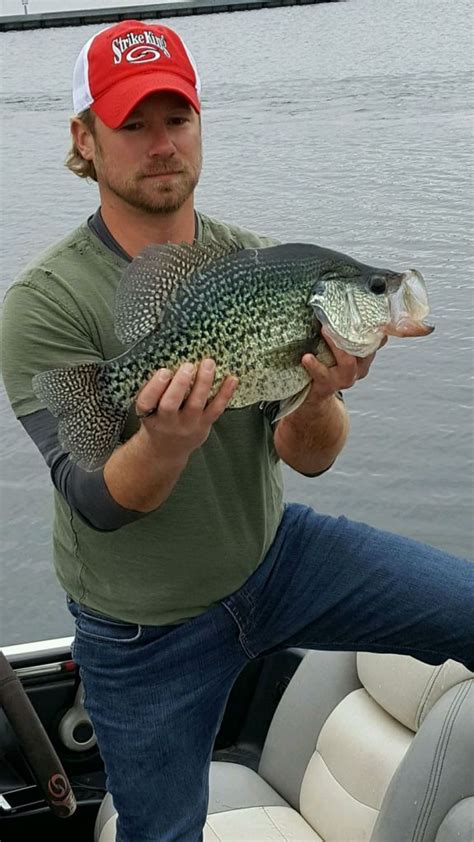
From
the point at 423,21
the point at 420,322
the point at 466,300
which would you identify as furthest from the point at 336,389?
the point at 423,21

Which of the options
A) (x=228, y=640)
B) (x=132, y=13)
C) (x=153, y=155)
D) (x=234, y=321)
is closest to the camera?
(x=234, y=321)

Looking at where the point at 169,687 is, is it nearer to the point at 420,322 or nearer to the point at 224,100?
the point at 420,322

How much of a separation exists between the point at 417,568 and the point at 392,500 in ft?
21.0

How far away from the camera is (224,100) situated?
27.4 m

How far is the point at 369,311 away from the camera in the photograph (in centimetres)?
229

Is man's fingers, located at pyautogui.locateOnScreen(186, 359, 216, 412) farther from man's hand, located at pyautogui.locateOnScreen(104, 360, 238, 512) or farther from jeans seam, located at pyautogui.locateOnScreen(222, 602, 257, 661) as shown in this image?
jeans seam, located at pyautogui.locateOnScreen(222, 602, 257, 661)

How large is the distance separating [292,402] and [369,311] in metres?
0.27

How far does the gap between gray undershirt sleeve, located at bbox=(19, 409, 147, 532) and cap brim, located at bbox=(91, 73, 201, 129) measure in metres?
0.69

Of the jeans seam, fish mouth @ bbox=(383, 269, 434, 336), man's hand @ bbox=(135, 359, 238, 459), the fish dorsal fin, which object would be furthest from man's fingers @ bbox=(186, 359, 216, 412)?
the jeans seam

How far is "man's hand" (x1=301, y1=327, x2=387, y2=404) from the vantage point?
2.29m

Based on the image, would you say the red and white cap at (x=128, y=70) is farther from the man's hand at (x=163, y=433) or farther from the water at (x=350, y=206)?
the water at (x=350, y=206)

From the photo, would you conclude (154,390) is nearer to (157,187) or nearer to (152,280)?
(152,280)

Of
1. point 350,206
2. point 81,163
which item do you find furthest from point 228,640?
point 350,206

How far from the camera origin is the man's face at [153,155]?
98.2 inches
